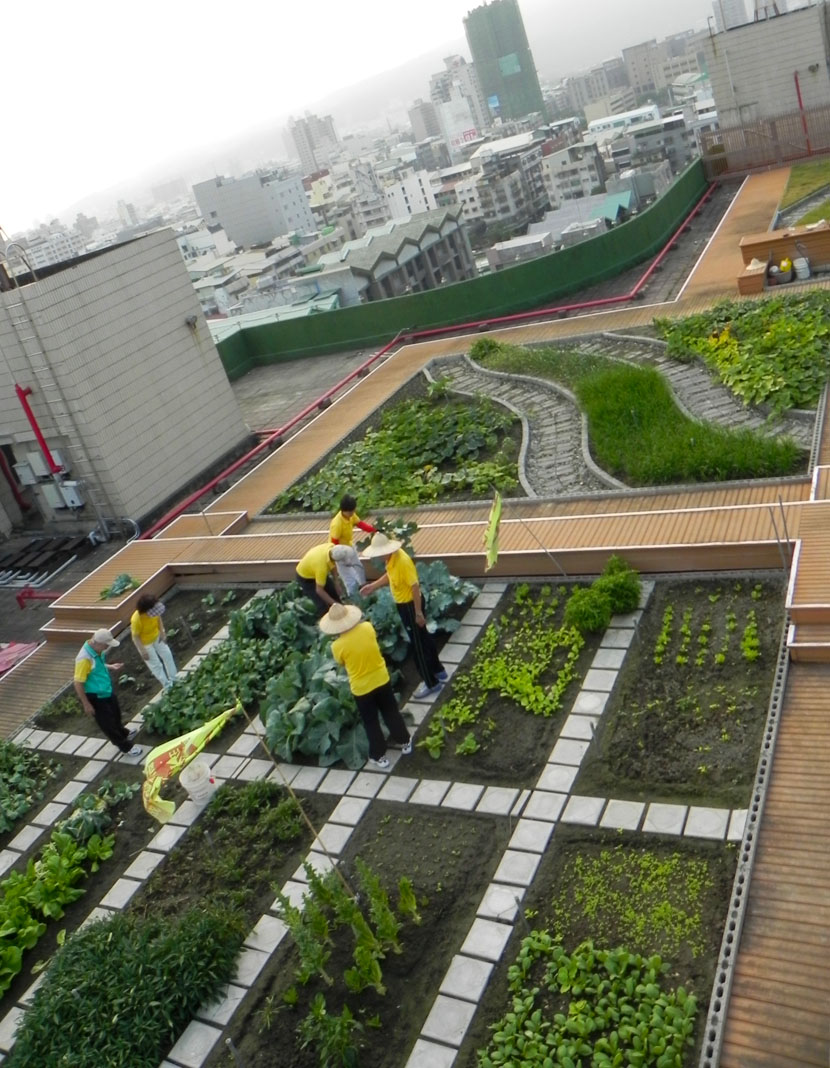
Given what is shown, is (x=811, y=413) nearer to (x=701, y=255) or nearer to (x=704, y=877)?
(x=704, y=877)

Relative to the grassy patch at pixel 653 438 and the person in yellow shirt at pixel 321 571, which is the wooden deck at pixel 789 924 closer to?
the grassy patch at pixel 653 438

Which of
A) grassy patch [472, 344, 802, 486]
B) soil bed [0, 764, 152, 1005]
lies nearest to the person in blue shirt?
soil bed [0, 764, 152, 1005]

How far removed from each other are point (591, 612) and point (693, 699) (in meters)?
1.34

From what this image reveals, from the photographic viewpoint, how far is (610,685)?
24.3 feet

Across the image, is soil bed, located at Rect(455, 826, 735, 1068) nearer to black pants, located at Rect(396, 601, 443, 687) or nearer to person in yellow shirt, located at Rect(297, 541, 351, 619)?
black pants, located at Rect(396, 601, 443, 687)

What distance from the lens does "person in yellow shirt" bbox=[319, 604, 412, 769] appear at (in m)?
6.83

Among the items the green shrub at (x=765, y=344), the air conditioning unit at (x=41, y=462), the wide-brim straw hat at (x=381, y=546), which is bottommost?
the green shrub at (x=765, y=344)

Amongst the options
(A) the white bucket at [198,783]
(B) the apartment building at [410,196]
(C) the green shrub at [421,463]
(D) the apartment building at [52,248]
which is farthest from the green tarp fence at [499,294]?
(D) the apartment building at [52,248]

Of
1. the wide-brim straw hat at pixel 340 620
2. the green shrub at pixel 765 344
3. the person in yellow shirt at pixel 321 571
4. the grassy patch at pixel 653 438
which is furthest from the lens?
the green shrub at pixel 765 344

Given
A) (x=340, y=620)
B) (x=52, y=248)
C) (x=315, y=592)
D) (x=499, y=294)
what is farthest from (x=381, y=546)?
(x=52, y=248)

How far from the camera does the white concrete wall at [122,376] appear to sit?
13.7m

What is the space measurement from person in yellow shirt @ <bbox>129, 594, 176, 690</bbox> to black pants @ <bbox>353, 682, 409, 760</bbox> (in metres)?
2.65

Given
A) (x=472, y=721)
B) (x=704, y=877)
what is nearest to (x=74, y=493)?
(x=472, y=721)

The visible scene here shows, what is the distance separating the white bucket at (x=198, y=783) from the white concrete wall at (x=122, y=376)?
7.74 metres
